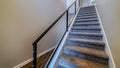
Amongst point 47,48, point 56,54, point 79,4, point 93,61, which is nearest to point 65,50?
point 56,54

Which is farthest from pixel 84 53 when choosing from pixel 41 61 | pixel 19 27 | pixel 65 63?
pixel 19 27

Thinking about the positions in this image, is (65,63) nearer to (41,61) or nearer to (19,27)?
(41,61)

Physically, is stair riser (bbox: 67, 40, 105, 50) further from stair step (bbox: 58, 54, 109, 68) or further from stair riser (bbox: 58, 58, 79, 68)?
stair riser (bbox: 58, 58, 79, 68)

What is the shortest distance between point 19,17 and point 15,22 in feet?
0.60

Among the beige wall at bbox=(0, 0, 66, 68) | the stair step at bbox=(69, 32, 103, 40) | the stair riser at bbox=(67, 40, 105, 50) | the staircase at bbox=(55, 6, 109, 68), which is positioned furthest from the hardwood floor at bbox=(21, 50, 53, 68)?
the stair step at bbox=(69, 32, 103, 40)

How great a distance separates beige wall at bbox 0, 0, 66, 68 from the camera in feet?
7.29

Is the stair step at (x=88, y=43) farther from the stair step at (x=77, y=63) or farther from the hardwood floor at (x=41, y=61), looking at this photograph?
the hardwood floor at (x=41, y=61)

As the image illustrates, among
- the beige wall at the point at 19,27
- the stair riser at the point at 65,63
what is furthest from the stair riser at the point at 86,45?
the beige wall at the point at 19,27

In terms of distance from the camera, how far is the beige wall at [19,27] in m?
2.22

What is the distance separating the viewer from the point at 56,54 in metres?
2.32

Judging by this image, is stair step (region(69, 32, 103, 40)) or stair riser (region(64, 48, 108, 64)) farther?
stair step (region(69, 32, 103, 40))

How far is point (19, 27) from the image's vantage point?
257 cm

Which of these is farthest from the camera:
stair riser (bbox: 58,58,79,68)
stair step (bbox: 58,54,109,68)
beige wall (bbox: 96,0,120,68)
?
stair riser (bbox: 58,58,79,68)

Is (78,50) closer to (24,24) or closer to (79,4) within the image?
(24,24)
